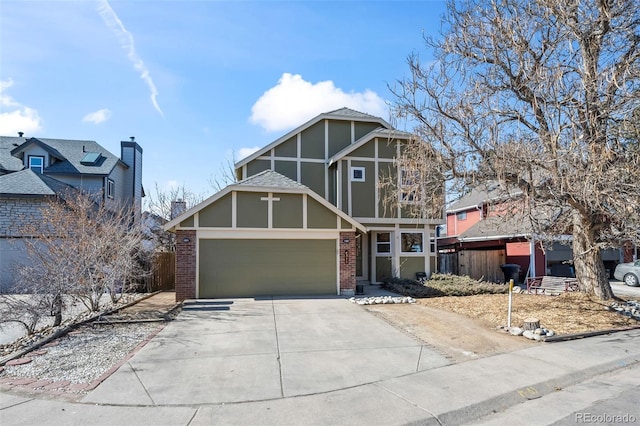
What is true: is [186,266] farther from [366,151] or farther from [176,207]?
[176,207]

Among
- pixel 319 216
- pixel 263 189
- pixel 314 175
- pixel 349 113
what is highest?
pixel 349 113

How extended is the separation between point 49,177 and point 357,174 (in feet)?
56.6

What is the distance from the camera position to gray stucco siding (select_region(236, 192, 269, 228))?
13.5 m

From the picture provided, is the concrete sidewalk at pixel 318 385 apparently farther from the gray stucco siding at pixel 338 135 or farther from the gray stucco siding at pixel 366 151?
the gray stucco siding at pixel 338 135

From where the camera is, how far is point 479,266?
20469 millimetres

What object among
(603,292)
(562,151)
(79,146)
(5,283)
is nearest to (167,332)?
A: (562,151)

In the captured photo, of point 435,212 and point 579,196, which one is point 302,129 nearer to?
point 435,212

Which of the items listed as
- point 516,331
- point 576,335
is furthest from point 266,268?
point 576,335

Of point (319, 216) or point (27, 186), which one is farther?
point (27, 186)

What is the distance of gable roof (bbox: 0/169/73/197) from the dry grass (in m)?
18.0

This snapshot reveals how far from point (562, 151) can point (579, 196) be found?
3.60 feet

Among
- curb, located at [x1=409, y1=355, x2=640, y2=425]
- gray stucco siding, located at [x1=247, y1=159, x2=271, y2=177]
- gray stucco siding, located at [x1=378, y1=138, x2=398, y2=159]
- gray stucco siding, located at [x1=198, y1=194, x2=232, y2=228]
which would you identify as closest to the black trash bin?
gray stucco siding, located at [x1=378, y1=138, x2=398, y2=159]

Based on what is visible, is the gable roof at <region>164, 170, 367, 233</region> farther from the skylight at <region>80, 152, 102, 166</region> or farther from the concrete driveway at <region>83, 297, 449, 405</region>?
the skylight at <region>80, 152, 102, 166</region>

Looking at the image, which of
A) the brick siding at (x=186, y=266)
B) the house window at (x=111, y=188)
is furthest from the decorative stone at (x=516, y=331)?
the house window at (x=111, y=188)
